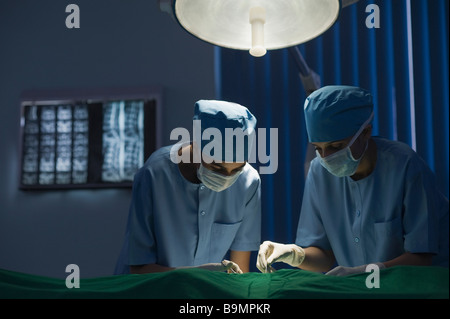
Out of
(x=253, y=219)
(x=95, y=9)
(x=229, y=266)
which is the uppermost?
(x=95, y=9)

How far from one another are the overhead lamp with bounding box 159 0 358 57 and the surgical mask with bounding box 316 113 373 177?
0.40 meters

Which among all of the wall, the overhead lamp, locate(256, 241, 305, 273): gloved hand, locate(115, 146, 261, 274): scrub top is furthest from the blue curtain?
the overhead lamp

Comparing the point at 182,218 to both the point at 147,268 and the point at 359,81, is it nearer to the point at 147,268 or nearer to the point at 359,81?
the point at 147,268

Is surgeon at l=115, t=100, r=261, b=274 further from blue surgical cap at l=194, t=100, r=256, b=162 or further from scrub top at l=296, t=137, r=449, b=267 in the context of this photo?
scrub top at l=296, t=137, r=449, b=267

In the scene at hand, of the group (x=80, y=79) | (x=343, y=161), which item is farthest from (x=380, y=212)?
(x=80, y=79)

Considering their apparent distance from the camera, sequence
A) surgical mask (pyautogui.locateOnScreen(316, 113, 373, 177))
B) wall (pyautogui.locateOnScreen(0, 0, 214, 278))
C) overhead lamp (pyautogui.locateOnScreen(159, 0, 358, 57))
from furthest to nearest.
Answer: wall (pyautogui.locateOnScreen(0, 0, 214, 278)) < surgical mask (pyautogui.locateOnScreen(316, 113, 373, 177)) < overhead lamp (pyautogui.locateOnScreen(159, 0, 358, 57))

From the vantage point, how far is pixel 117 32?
2.61 m

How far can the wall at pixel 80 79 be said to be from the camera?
253cm

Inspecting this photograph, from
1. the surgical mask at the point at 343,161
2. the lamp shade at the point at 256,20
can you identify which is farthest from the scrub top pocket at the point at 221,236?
the lamp shade at the point at 256,20

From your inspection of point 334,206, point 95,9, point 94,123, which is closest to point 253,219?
point 334,206

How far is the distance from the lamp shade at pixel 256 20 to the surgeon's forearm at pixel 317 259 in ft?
2.49

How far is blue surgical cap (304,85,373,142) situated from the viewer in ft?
4.72

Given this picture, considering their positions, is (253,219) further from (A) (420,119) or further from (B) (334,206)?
(A) (420,119)
